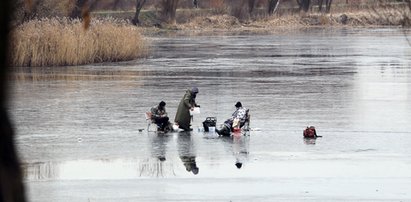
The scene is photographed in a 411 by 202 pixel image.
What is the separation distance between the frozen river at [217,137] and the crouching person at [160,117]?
11.7 inches

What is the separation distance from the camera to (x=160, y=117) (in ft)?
66.7

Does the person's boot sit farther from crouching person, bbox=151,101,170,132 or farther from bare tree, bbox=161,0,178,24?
bare tree, bbox=161,0,178,24

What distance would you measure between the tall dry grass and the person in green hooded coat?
19.2 m

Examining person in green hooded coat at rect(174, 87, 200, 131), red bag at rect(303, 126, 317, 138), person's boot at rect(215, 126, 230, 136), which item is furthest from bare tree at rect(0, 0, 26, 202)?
person in green hooded coat at rect(174, 87, 200, 131)

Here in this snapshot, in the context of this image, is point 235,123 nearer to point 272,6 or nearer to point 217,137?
point 217,137

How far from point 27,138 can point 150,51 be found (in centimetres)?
3103

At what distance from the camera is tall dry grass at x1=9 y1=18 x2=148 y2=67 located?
1596 inches

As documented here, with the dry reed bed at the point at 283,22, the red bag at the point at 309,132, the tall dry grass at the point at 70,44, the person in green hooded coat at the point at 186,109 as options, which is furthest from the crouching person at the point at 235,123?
the dry reed bed at the point at 283,22

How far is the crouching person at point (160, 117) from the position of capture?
2028 cm

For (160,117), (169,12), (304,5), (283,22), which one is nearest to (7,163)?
(160,117)

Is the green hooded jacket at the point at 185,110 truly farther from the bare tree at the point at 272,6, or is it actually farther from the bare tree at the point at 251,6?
the bare tree at the point at 272,6

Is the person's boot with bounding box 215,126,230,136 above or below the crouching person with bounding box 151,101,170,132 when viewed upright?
below

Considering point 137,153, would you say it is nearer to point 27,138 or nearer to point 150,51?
point 27,138

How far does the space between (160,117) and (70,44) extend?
71.2 feet
